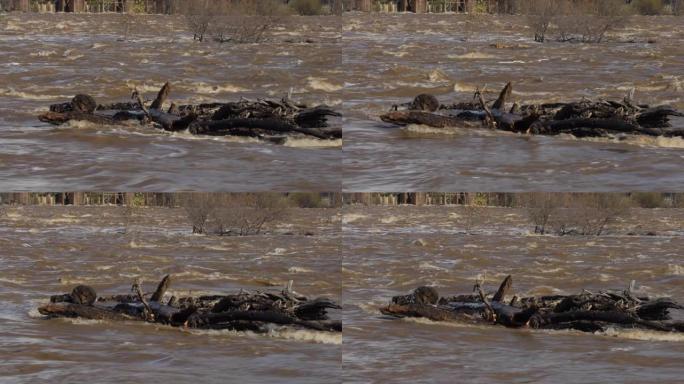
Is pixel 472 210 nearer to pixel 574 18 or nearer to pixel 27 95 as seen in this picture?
pixel 574 18

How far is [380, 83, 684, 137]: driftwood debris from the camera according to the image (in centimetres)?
1288

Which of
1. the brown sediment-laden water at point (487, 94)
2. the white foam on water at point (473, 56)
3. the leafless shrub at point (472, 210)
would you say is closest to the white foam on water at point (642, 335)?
the brown sediment-laden water at point (487, 94)

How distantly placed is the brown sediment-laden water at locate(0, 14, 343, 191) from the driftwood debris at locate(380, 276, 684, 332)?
176 cm

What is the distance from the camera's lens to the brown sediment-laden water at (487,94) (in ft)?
42.2

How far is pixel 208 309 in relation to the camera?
13.0 meters

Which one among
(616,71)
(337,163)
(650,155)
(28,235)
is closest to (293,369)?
(337,163)

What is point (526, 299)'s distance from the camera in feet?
46.2

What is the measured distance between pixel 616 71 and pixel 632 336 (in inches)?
205

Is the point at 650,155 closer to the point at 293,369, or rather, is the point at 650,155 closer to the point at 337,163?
the point at 337,163

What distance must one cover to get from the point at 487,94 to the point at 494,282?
2.27 m

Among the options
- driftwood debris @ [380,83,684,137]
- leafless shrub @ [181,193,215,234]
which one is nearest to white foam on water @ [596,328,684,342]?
driftwood debris @ [380,83,684,137]

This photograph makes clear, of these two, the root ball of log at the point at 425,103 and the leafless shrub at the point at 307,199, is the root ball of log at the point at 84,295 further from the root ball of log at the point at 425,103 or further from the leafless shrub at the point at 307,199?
the root ball of log at the point at 425,103

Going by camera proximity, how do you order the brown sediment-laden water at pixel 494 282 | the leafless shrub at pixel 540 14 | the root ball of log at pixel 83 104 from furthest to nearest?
1. the leafless shrub at pixel 540 14
2. the root ball of log at pixel 83 104
3. the brown sediment-laden water at pixel 494 282

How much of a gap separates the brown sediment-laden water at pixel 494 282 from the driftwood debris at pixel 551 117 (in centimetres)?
111
